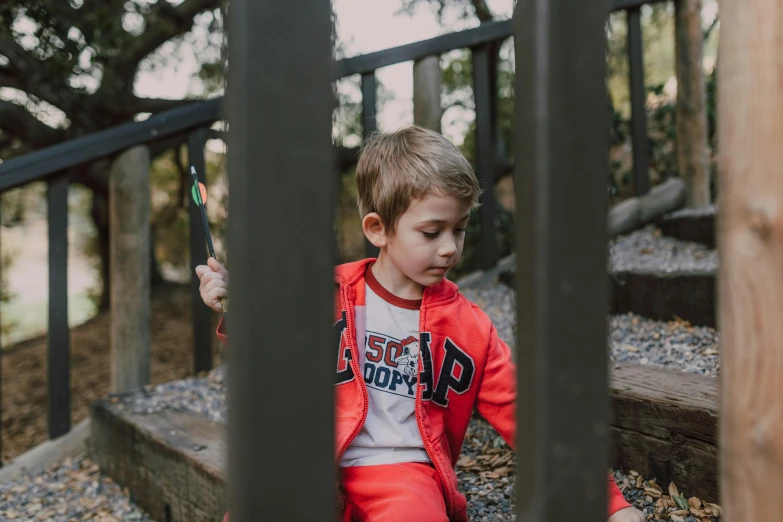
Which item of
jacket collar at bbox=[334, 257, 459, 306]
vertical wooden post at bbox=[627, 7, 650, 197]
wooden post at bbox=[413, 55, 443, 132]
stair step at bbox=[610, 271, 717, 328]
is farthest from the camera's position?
vertical wooden post at bbox=[627, 7, 650, 197]

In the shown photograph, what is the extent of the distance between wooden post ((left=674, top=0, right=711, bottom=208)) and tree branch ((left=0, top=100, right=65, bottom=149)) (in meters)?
4.22

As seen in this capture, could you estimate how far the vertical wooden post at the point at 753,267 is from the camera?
0.81 m

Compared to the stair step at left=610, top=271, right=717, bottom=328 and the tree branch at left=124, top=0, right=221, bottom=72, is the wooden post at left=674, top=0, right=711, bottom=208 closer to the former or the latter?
the stair step at left=610, top=271, right=717, bottom=328

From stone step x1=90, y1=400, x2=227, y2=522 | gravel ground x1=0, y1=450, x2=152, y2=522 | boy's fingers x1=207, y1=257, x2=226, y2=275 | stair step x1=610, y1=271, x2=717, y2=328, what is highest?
boy's fingers x1=207, y1=257, x2=226, y2=275

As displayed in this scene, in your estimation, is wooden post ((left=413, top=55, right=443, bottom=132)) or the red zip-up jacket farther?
wooden post ((left=413, top=55, right=443, bottom=132))

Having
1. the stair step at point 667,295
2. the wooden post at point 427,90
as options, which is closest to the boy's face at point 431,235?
the stair step at point 667,295

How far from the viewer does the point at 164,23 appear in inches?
180

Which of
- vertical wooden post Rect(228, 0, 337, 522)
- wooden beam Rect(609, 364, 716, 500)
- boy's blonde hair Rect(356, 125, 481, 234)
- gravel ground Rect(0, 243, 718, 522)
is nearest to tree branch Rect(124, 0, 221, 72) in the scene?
gravel ground Rect(0, 243, 718, 522)

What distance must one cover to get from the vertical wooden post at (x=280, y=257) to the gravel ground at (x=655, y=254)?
228cm

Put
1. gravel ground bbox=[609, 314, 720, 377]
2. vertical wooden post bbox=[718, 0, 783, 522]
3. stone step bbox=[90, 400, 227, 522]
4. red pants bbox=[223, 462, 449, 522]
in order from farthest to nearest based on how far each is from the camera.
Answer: gravel ground bbox=[609, 314, 720, 377]
stone step bbox=[90, 400, 227, 522]
red pants bbox=[223, 462, 449, 522]
vertical wooden post bbox=[718, 0, 783, 522]

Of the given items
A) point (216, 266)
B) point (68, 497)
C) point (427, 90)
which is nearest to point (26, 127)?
point (427, 90)

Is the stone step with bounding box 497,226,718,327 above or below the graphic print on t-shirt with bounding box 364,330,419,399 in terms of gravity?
above

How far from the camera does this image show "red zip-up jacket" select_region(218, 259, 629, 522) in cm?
147

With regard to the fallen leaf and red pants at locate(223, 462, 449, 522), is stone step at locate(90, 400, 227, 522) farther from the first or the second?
the fallen leaf
